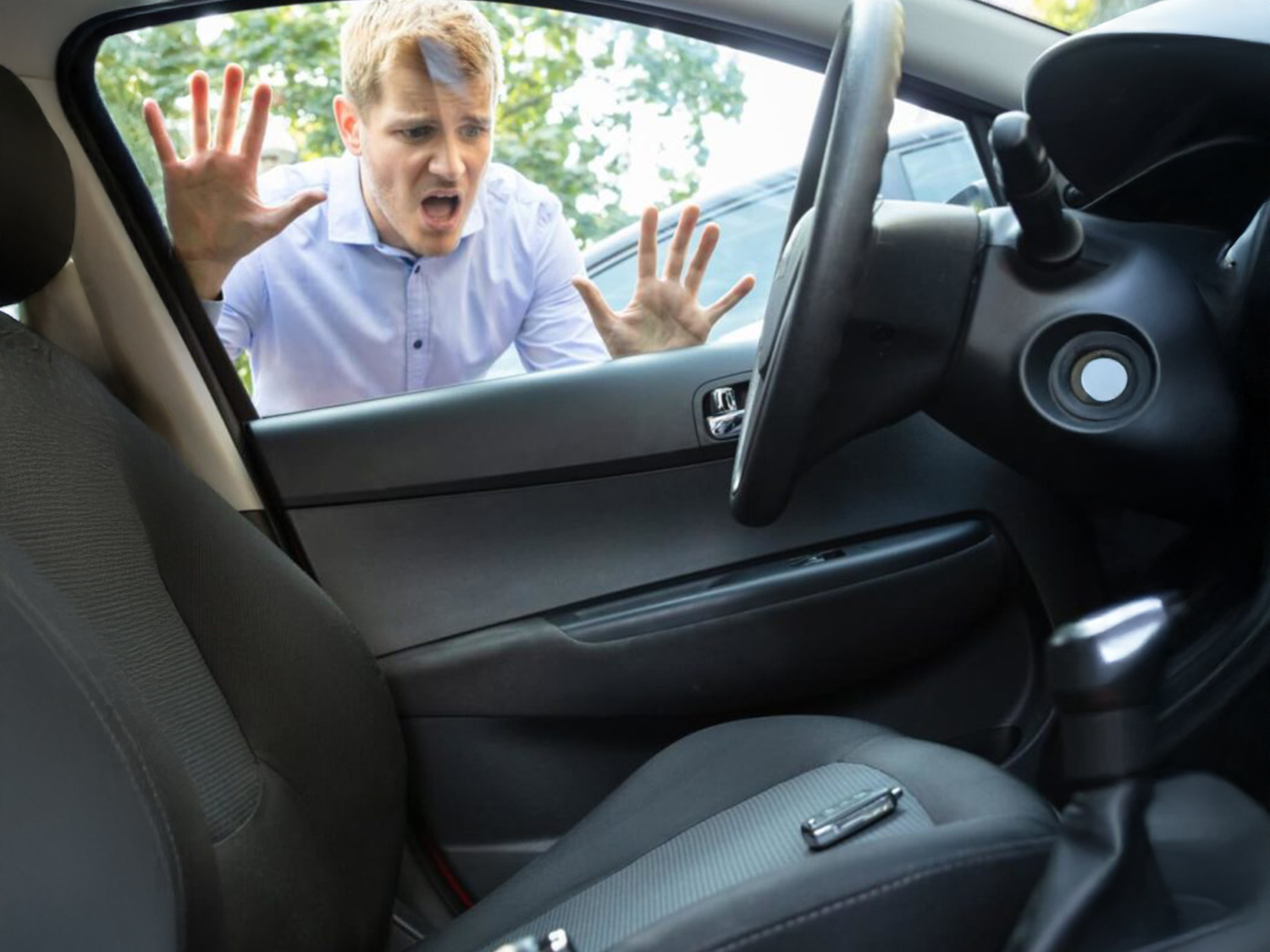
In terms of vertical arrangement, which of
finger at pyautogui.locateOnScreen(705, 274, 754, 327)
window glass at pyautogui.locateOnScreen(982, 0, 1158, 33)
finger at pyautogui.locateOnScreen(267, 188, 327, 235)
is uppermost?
window glass at pyautogui.locateOnScreen(982, 0, 1158, 33)

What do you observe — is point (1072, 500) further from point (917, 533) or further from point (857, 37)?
point (857, 37)

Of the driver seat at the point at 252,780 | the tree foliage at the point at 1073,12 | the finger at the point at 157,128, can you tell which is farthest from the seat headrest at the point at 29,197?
the tree foliage at the point at 1073,12

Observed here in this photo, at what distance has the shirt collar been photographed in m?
1.54

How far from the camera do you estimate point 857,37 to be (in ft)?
3.15

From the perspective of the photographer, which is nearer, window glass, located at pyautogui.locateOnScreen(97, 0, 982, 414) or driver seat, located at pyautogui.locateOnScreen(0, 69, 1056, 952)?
driver seat, located at pyautogui.locateOnScreen(0, 69, 1056, 952)

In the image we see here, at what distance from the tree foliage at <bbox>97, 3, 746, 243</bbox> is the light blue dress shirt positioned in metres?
0.05

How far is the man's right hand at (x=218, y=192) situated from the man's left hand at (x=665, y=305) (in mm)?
349

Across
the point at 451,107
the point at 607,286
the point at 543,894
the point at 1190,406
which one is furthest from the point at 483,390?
the point at 1190,406

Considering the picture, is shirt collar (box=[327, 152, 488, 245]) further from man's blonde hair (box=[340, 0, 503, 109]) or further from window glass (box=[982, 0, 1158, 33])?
window glass (box=[982, 0, 1158, 33])

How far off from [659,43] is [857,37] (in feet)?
1.72

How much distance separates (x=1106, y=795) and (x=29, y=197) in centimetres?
90

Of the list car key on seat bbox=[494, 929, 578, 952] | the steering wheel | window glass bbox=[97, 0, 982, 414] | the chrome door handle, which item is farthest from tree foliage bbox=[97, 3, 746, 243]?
car key on seat bbox=[494, 929, 578, 952]

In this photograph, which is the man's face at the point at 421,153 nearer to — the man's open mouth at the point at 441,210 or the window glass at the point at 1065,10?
the man's open mouth at the point at 441,210

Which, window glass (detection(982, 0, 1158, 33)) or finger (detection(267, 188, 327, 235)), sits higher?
window glass (detection(982, 0, 1158, 33))
